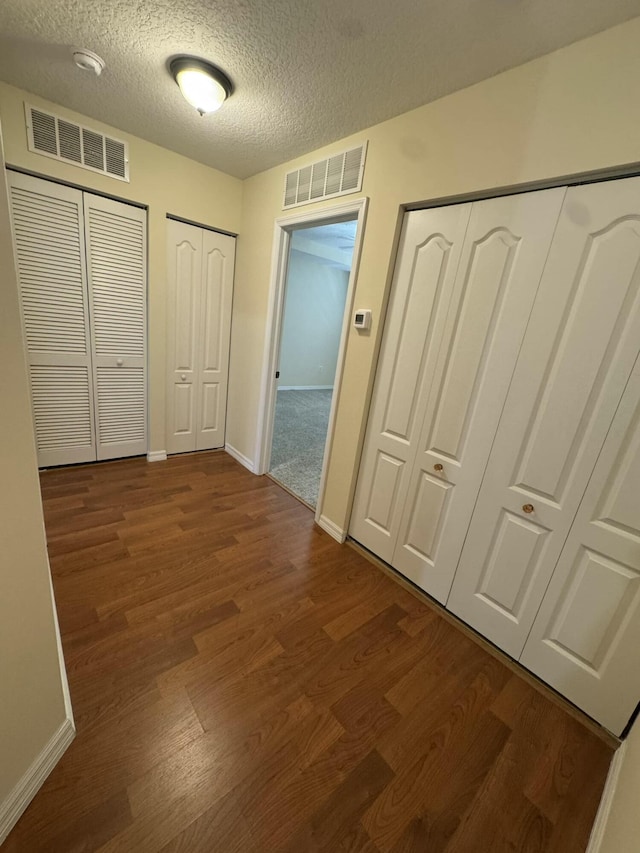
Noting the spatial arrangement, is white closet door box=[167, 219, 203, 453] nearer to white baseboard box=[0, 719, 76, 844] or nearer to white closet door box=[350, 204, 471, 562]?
white closet door box=[350, 204, 471, 562]

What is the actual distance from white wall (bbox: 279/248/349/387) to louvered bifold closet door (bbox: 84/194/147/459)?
363 cm

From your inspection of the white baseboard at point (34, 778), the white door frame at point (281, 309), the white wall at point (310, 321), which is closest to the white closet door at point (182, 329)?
the white door frame at point (281, 309)

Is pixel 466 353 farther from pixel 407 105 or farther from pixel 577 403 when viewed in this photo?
pixel 407 105

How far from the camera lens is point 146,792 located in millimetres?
1021

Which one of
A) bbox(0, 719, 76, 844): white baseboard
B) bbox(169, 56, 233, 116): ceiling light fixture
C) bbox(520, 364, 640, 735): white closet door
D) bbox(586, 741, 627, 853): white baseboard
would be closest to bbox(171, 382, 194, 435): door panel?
bbox(169, 56, 233, 116): ceiling light fixture

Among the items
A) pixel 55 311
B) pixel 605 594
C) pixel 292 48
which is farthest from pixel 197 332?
pixel 605 594

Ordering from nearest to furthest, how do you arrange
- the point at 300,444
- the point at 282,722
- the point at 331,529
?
the point at 282,722
the point at 331,529
the point at 300,444

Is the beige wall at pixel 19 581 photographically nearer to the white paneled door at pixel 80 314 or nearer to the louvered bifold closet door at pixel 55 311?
the louvered bifold closet door at pixel 55 311

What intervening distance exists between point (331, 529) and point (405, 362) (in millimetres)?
1291

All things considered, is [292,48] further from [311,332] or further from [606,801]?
[311,332]

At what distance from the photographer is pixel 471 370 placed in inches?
63.7

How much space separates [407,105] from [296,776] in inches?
114

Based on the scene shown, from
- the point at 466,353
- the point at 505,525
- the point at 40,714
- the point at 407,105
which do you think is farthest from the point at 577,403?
the point at 40,714

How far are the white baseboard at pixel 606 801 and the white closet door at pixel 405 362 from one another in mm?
1165
